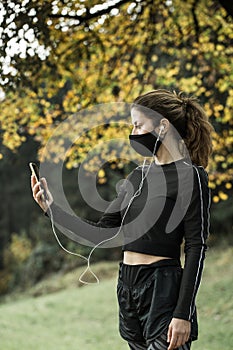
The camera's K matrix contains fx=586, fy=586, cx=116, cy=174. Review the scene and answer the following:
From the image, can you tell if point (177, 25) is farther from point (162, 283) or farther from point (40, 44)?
point (162, 283)

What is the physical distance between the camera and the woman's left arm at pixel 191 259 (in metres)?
2.39

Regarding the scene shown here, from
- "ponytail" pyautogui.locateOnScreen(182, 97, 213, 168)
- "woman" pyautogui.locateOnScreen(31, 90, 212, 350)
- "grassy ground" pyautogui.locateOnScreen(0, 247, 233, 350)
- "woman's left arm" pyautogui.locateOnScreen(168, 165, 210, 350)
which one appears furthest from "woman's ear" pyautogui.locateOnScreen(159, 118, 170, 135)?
"grassy ground" pyautogui.locateOnScreen(0, 247, 233, 350)

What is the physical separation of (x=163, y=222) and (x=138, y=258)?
0.66 ft

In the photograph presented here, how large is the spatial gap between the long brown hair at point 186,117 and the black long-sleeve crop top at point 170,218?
0.12 meters

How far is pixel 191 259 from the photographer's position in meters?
2.41

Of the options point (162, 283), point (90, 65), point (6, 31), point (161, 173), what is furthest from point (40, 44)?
point (162, 283)

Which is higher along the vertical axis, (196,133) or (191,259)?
(196,133)

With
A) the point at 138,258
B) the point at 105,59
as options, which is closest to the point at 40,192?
the point at 138,258

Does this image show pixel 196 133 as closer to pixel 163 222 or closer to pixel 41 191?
pixel 163 222

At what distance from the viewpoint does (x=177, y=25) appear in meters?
6.17

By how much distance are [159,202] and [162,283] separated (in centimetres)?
35

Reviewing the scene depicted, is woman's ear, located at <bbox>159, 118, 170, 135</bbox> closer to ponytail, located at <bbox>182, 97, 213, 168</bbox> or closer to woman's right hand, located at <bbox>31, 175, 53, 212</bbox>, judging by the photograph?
ponytail, located at <bbox>182, 97, 213, 168</bbox>

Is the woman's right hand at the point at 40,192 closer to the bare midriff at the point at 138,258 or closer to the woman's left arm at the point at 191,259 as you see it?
the bare midriff at the point at 138,258

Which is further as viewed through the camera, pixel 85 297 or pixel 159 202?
pixel 85 297
